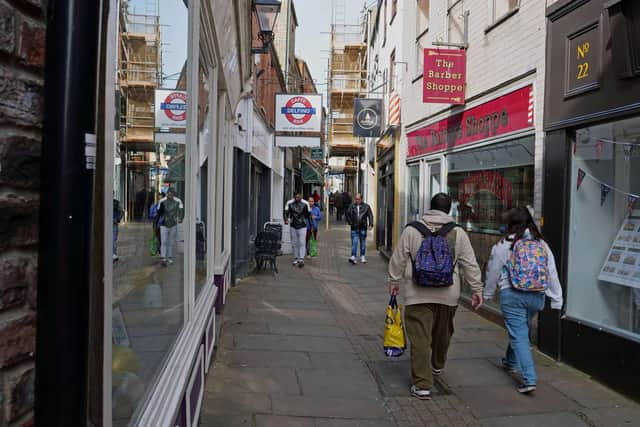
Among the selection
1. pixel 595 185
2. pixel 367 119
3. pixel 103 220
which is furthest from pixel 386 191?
pixel 103 220

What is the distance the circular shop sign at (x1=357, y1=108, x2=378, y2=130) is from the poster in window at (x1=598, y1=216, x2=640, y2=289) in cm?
1132

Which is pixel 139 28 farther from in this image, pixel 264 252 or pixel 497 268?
pixel 264 252

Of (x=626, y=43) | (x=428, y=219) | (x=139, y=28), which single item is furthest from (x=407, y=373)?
(x=139, y=28)

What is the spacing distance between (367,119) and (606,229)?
36.9 ft

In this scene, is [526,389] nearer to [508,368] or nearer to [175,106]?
[508,368]

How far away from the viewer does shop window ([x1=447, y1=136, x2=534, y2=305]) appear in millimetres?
7164

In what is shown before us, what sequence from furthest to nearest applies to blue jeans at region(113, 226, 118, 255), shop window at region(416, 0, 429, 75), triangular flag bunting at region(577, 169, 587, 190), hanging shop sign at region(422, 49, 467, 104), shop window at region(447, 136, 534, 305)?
shop window at region(416, 0, 429, 75)
hanging shop sign at region(422, 49, 467, 104)
shop window at region(447, 136, 534, 305)
triangular flag bunting at region(577, 169, 587, 190)
blue jeans at region(113, 226, 118, 255)

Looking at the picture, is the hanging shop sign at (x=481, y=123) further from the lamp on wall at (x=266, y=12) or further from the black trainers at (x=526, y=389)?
the lamp on wall at (x=266, y=12)

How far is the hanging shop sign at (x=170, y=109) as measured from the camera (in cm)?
253

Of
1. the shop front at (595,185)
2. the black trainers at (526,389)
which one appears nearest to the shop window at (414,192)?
the shop front at (595,185)

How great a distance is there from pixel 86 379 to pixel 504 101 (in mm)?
7218

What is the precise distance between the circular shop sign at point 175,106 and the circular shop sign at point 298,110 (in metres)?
12.2

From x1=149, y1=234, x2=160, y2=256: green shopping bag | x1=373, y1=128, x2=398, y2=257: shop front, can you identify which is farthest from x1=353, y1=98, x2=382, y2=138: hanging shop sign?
x1=149, y1=234, x2=160, y2=256: green shopping bag

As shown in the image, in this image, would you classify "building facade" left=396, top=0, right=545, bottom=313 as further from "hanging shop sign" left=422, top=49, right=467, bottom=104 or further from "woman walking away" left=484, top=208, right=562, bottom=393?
"woman walking away" left=484, top=208, right=562, bottom=393
